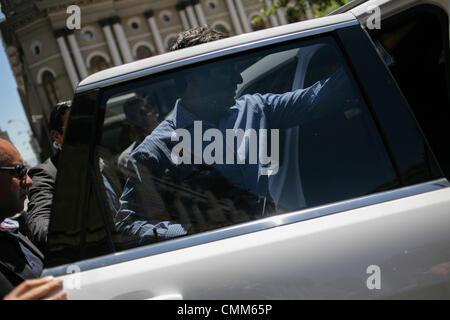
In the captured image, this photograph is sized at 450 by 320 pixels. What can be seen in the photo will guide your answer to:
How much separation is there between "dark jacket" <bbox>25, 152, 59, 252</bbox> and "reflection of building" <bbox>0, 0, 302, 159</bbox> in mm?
32018

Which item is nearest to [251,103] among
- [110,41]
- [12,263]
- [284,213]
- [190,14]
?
[284,213]

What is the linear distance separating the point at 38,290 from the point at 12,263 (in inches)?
32.5

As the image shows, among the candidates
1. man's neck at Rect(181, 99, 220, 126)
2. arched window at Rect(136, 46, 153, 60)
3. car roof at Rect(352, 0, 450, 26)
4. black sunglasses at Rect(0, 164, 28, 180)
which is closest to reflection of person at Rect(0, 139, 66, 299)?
black sunglasses at Rect(0, 164, 28, 180)

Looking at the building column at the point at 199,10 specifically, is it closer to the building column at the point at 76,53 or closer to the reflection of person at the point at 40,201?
the building column at the point at 76,53

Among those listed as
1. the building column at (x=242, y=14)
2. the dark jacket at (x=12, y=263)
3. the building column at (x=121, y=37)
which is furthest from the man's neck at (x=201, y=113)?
the building column at (x=242, y=14)

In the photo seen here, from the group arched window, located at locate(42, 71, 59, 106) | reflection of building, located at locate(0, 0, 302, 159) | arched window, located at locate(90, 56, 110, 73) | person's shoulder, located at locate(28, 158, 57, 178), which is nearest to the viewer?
person's shoulder, located at locate(28, 158, 57, 178)

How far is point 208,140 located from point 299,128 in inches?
17.1

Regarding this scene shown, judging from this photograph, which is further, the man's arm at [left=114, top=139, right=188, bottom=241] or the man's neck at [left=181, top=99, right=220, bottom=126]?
the man's neck at [left=181, top=99, right=220, bottom=126]

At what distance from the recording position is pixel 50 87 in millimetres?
34656

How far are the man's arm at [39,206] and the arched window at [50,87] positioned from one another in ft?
116

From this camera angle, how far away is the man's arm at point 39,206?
7.59ft

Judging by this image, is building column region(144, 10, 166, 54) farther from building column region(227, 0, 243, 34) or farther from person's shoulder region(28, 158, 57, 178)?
person's shoulder region(28, 158, 57, 178)

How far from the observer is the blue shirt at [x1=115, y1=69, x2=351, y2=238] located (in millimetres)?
1414

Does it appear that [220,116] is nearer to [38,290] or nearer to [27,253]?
[38,290]
